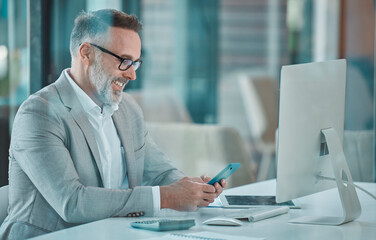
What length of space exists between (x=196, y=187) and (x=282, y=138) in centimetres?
37

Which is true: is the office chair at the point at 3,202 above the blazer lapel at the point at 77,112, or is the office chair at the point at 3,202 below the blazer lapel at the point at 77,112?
below

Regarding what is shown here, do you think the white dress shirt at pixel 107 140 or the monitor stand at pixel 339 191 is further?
the white dress shirt at pixel 107 140

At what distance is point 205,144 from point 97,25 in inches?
53.9

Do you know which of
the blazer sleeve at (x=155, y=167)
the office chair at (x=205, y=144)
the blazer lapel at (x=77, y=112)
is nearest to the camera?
the blazer lapel at (x=77, y=112)

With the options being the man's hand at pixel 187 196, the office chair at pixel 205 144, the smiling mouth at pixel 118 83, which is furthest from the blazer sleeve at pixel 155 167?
the office chair at pixel 205 144

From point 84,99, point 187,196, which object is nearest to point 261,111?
point 84,99

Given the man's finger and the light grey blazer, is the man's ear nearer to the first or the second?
the light grey blazer

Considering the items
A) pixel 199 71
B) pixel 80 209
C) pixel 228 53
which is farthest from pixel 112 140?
pixel 228 53

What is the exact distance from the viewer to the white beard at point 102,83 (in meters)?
2.35

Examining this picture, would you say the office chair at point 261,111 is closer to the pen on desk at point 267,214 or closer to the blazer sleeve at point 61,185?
the pen on desk at point 267,214

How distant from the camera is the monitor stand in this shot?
6.47 feet

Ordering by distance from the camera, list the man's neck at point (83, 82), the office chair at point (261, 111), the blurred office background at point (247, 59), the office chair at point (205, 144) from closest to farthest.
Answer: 1. the man's neck at point (83, 82)
2. the office chair at point (205, 144)
3. the blurred office background at point (247, 59)
4. the office chair at point (261, 111)

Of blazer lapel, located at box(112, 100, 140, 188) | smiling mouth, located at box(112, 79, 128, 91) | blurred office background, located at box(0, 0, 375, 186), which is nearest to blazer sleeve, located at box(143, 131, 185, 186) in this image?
blazer lapel, located at box(112, 100, 140, 188)

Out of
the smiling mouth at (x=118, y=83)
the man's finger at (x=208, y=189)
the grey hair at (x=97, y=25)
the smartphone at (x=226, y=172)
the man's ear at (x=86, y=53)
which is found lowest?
the man's finger at (x=208, y=189)
